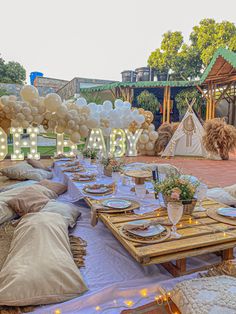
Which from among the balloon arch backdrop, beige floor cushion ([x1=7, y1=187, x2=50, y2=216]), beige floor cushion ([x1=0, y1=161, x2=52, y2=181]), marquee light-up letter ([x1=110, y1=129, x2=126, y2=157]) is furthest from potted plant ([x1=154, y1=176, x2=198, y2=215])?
marquee light-up letter ([x1=110, y1=129, x2=126, y2=157])

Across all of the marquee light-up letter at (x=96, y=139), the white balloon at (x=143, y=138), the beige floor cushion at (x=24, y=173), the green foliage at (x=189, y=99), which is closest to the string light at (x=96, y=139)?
the marquee light-up letter at (x=96, y=139)

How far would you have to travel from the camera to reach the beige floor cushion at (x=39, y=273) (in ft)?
4.89

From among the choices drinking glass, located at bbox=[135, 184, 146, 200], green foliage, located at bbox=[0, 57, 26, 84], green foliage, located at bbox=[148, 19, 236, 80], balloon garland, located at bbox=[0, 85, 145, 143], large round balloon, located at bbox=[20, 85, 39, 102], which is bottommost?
drinking glass, located at bbox=[135, 184, 146, 200]

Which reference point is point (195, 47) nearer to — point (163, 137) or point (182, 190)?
point (163, 137)

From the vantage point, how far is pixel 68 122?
7.11 meters

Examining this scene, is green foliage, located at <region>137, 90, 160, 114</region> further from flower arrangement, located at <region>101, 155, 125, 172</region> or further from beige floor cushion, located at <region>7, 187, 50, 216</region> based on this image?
beige floor cushion, located at <region>7, 187, 50, 216</region>

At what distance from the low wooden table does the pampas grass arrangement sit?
6.18 meters

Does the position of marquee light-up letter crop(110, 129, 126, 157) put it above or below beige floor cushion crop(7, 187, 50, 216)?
above

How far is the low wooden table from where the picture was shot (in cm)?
153

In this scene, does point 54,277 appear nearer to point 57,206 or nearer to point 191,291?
point 191,291

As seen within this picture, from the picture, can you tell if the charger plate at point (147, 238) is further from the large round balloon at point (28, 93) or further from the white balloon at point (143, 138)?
the white balloon at point (143, 138)

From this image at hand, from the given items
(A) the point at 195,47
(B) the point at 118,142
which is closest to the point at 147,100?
(B) the point at 118,142

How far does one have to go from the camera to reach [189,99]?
43.3 feet

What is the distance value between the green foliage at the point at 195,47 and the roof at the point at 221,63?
22.6 ft
